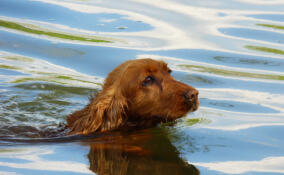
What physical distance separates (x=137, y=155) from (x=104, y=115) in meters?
0.76

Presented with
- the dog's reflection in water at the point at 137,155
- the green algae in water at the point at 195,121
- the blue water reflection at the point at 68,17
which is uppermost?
the blue water reflection at the point at 68,17

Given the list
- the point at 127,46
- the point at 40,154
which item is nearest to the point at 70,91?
the point at 127,46

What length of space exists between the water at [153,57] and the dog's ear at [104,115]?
4.9 inches

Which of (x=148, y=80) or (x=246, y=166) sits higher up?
(x=148, y=80)

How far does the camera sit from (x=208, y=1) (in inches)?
557

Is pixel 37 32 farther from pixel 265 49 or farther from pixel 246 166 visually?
pixel 246 166

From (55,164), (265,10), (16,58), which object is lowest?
(55,164)

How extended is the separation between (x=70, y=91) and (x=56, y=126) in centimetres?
184

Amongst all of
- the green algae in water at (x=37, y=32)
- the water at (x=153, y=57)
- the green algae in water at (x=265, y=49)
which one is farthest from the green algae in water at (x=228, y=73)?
the green algae in water at (x=37, y=32)

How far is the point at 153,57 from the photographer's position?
34.6 ft

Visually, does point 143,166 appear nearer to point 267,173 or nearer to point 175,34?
point 267,173

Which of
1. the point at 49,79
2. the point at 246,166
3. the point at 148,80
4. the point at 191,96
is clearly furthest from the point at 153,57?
the point at 246,166

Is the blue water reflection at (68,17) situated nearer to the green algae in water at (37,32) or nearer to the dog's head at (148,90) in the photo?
the green algae in water at (37,32)

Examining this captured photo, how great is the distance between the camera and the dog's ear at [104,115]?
6.86 meters
